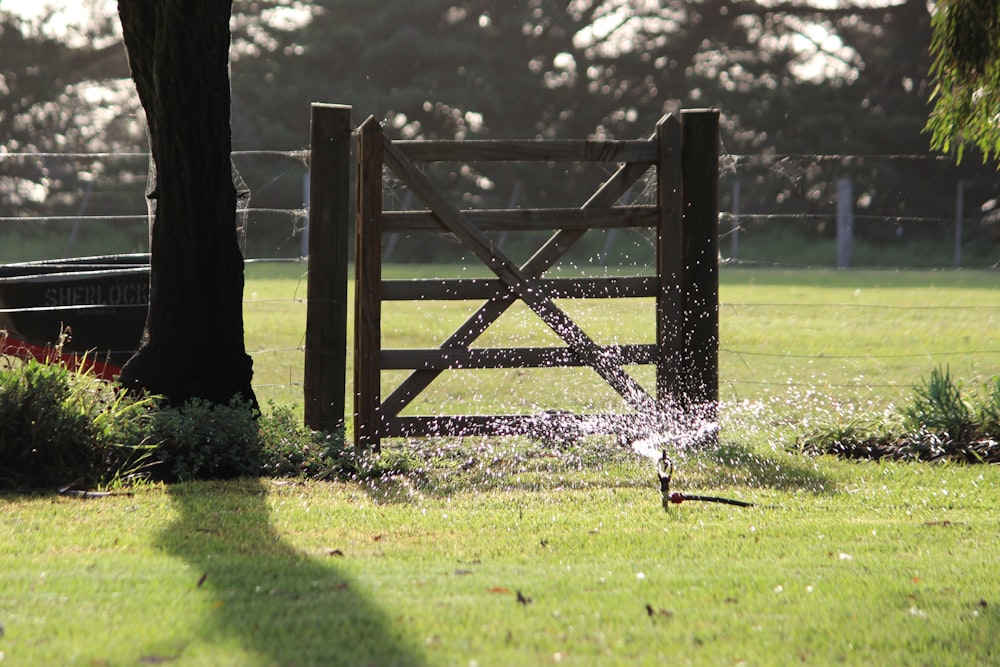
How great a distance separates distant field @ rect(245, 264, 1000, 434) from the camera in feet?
31.9

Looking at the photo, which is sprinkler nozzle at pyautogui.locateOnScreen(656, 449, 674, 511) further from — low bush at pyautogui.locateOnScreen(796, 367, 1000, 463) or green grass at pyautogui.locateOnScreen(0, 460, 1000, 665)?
low bush at pyautogui.locateOnScreen(796, 367, 1000, 463)

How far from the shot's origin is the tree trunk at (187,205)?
7.12 meters

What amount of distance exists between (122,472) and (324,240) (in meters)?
1.76

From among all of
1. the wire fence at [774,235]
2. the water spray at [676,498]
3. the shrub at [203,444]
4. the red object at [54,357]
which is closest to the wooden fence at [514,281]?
the shrub at [203,444]

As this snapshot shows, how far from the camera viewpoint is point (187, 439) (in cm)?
665

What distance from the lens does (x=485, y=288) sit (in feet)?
24.3

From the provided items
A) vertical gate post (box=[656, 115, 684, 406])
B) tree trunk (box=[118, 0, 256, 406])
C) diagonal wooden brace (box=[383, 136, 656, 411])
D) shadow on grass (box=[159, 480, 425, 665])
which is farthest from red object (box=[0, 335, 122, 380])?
vertical gate post (box=[656, 115, 684, 406])

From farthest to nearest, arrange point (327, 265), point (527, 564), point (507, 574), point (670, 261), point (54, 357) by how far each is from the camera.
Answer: point (54, 357) → point (670, 261) → point (327, 265) → point (527, 564) → point (507, 574)

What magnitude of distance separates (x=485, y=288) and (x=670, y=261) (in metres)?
1.16

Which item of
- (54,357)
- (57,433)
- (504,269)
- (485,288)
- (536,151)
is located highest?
(536,151)

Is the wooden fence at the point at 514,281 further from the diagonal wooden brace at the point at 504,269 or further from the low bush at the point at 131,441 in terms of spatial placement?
the low bush at the point at 131,441

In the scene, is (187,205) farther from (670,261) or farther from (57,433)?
(670,261)

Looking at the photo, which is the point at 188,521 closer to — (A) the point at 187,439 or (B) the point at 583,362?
(A) the point at 187,439

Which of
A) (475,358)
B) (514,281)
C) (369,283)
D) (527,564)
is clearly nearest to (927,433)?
(514,281)
